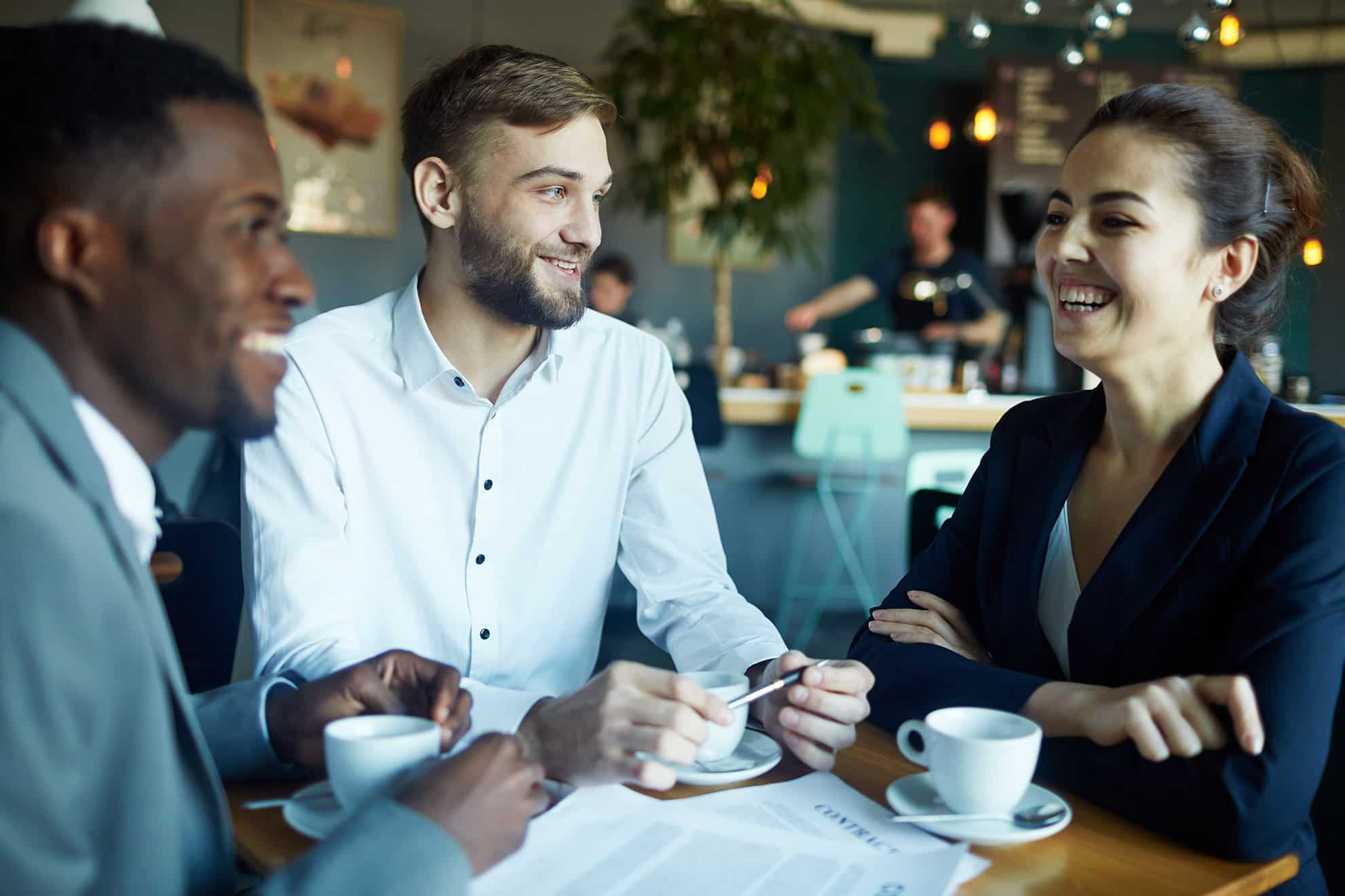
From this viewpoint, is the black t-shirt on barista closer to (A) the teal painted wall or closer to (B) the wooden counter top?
(A) the teal painted wall

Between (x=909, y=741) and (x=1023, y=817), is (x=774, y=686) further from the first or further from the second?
(x=1023, y=817)

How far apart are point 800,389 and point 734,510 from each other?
619 mm

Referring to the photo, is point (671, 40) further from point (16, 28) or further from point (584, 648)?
point (16, 28)

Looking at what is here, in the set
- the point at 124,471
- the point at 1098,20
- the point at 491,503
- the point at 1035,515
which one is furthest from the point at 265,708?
the point at 1098,20

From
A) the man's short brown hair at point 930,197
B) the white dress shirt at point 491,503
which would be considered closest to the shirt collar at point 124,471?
the white dress shirt at point 491,503

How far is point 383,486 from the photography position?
1575 millimetres

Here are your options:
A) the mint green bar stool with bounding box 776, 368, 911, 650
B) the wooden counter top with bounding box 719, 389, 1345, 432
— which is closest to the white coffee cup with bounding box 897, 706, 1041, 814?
the mint green bar stool with bounding box 776, 368, 911, 650

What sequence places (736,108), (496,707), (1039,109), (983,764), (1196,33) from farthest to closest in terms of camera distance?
(1039,109) < (736,108) < (1196,33) < (496,707) < (983,764)

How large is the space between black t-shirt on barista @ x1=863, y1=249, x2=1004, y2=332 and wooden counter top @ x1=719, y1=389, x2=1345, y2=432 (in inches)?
50.9

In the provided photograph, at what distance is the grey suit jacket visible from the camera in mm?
628

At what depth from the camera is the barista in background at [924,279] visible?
19.2 feet

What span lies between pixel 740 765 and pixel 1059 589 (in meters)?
0.63

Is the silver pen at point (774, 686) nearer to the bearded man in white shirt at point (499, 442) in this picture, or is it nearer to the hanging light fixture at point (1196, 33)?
the bearded man in white shirt at point (499, 442)

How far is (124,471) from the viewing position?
762 millimetres
